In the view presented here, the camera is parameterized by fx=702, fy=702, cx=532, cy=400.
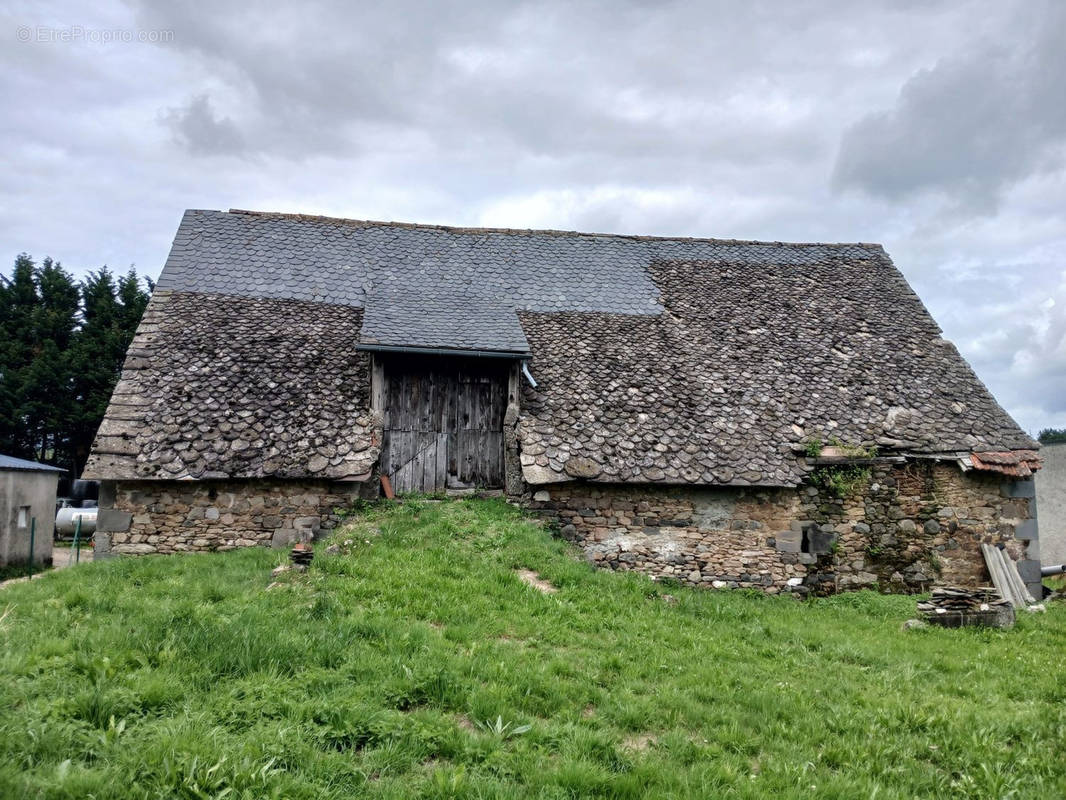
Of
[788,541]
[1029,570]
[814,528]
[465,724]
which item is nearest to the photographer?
[465,724]

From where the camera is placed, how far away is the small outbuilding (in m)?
17.0

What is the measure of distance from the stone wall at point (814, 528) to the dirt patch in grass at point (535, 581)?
2422mm

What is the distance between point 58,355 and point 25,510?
11.4 m

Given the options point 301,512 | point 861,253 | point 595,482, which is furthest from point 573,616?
point 861,253

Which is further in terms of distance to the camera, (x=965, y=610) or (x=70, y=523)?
(x=70, y=523)

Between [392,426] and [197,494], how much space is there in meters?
3.34

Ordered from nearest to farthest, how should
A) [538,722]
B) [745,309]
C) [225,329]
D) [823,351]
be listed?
1. [538,722]
2. [225,329]
3. [823,351]
4. [745,309]

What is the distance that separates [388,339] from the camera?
12133 millimetres

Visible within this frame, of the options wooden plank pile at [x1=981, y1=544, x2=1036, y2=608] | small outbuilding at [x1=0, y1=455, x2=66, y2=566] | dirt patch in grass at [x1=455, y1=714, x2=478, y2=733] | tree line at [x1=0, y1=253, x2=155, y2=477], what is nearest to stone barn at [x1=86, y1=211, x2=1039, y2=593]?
wooden plank pile at [x1=981, y1=544, x2=1036, y2=608]

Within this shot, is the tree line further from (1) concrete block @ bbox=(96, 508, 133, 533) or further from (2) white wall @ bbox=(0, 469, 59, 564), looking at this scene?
(1) concrete block @ bbox=(96, 508, 133, 533)

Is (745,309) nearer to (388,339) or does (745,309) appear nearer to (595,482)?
(595,482)

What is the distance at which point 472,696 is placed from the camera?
16.8ft

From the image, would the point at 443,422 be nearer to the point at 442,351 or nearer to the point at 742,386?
the point at 442,351

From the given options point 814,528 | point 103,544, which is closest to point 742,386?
point 814,528
